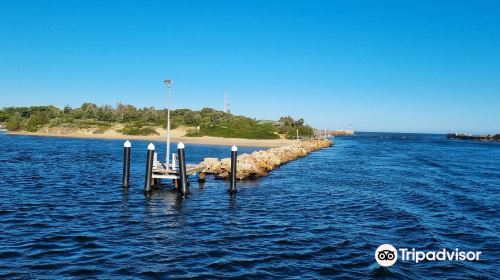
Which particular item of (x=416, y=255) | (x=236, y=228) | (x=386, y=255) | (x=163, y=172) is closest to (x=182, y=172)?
(x=163, y=172)

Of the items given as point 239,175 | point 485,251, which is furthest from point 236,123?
point 485,251

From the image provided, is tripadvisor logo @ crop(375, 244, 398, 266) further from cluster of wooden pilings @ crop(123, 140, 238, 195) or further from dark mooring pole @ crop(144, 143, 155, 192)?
dark mooring pole @ crop(144, 143, 155, 192)

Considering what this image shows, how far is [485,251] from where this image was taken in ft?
47.0

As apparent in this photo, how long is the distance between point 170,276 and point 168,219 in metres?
6.54

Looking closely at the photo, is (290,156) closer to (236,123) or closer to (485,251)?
(485,251)

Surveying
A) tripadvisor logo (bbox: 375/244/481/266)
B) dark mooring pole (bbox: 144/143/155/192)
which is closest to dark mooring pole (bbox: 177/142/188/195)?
dark mooring pole (bbox: 144/143/155/192)

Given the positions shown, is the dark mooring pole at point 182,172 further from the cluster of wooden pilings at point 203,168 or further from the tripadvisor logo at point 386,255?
the tripadvisor logo at point 386,255

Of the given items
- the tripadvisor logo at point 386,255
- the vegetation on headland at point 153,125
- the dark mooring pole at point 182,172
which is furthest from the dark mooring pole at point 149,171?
the vegetation on headland at point 153,125

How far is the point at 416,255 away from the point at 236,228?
255 inches

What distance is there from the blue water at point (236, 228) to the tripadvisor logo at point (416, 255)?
28 cm

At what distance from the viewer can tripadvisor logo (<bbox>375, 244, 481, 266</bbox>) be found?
507 inches

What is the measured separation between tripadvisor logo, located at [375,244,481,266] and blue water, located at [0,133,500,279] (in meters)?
0.28

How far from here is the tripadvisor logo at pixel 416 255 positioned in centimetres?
1287

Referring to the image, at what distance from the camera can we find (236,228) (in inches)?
644
